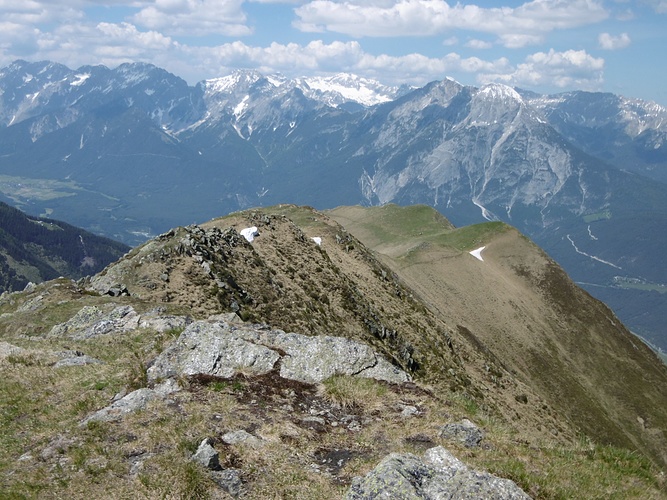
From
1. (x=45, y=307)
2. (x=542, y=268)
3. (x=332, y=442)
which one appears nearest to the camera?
(x=332, y=442)

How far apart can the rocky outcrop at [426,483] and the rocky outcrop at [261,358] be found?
25.8 feet

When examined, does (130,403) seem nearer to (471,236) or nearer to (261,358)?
(261,358)

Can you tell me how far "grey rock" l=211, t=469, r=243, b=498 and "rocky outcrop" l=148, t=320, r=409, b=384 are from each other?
6495mm

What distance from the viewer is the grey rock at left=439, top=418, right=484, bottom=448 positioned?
1620 cm

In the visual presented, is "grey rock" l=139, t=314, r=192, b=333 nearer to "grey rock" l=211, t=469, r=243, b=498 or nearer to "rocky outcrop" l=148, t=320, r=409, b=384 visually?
→ "rocky outcrop" l=148, t=320, r=409, b=384

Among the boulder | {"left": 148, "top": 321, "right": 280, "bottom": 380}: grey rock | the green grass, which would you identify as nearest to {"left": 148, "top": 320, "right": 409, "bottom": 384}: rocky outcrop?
{"left": 148, "top": 321, "right": 280, "bottom": 380}: grey rock

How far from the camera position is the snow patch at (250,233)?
62469mm

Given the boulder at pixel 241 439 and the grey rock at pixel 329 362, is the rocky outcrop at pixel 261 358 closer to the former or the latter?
the grey rock at pixel 329 362

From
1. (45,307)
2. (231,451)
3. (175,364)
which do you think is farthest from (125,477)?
(45,307)

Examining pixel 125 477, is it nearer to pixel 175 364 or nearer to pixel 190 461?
pixel 190 461

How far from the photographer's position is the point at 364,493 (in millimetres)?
12156

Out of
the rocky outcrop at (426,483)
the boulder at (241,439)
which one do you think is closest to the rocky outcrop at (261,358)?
the boulder at (241,439)

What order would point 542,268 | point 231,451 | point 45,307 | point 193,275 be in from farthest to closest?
point 542,268, point 193,275, point 45,307, point 231,451

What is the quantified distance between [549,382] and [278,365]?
7922cm
